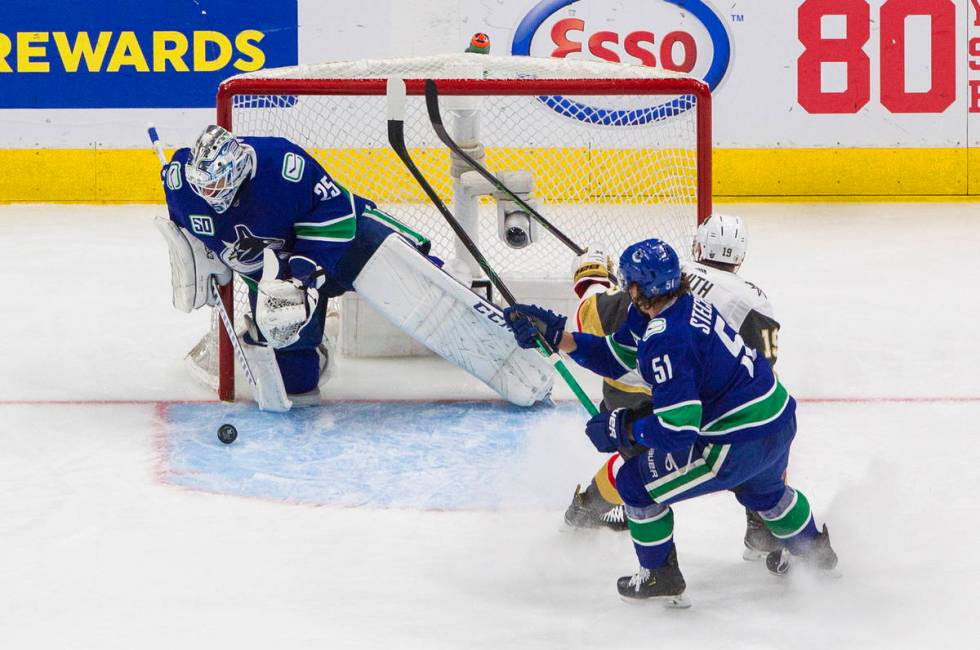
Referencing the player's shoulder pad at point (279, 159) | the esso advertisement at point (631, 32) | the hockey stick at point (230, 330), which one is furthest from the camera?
the esso advertisement at point (631, 32)

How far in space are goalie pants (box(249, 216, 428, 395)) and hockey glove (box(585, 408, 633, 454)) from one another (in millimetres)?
1451

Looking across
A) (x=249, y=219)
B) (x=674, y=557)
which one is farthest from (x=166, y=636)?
(x=249, y=219)

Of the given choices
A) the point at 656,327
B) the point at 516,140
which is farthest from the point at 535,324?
the point at 516,140

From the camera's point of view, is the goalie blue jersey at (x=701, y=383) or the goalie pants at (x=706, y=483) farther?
the goalie pants at (x=706, y=483)

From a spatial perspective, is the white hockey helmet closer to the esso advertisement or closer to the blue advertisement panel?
the esso advertisement

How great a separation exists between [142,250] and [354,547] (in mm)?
3490

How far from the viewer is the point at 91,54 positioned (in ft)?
22.7

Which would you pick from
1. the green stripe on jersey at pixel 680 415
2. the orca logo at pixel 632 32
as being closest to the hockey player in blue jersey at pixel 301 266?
the green stripe on jersey at pixel 680 415

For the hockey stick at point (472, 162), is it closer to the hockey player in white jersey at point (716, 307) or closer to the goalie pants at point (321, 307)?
the goalie pants at point (321, 307)

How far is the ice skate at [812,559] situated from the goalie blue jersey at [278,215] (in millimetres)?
Result: 1591

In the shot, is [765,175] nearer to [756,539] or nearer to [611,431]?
[756,539]

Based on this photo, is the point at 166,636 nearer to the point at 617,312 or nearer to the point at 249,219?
the point at 617,312

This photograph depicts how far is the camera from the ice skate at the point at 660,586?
271 cm

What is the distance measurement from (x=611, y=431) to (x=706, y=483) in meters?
0.19
